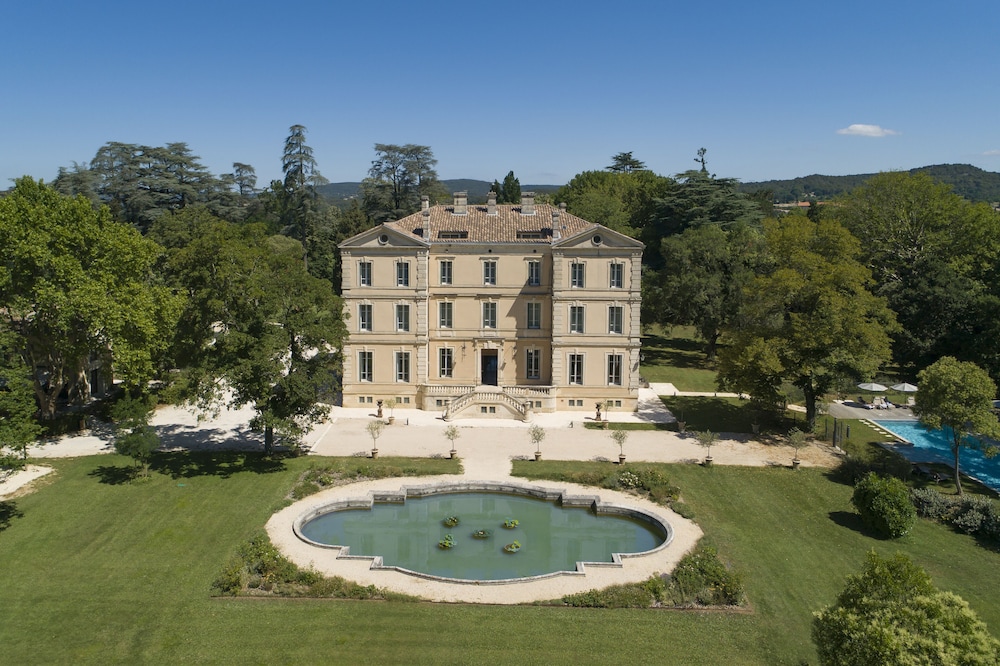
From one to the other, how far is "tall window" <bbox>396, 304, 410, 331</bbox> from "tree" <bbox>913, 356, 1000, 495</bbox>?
86.7 ft

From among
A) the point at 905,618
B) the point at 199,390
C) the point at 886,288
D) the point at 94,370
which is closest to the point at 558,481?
the point at 199,390

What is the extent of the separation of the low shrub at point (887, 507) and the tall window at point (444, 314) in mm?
24106

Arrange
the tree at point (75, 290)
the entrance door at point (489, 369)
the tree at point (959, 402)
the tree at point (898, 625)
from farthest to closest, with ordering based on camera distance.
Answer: the entrance door at point (489, 369) < the tree at point (75, 290) < the tree at point (959, 402) < the tree at point (898, 625)

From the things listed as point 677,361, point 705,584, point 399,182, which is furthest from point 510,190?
point 705,584

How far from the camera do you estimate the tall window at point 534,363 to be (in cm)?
4244

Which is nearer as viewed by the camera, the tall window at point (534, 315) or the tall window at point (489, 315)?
the tall window at point (534, 315)

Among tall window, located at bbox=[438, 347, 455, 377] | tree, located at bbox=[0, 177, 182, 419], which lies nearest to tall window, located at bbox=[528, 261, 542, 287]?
tall window, located at bbox=[438, 347, 455, 377]

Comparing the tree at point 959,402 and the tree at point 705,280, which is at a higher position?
the tree at point 705,280

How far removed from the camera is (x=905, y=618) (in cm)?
1299

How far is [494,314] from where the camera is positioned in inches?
1661

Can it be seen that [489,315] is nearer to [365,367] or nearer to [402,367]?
[402,367]

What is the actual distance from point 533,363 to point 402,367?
26.0ft

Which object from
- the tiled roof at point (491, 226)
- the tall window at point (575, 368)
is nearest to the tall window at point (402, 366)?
the tiled roof at point (491, 226)

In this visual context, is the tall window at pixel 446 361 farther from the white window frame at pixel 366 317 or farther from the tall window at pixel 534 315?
the tall window at pixel 534 315
